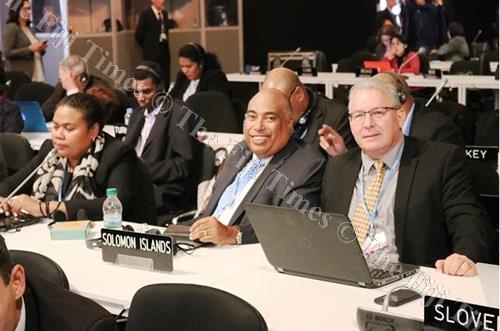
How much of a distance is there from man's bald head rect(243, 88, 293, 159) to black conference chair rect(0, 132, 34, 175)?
1.90 meters

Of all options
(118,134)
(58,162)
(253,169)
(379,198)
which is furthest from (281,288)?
(118,134)

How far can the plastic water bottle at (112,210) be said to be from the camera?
360 cm

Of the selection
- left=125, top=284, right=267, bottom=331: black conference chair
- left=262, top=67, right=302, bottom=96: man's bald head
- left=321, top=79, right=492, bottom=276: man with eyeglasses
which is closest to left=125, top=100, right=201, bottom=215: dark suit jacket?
left=262, top=67, right=302, bottom=96: man's bald head

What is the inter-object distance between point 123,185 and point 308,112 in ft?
4.14

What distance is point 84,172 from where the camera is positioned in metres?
4.02

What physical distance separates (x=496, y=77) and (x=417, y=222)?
5.32 meters

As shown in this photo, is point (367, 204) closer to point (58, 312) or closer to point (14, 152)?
point (58, 312)

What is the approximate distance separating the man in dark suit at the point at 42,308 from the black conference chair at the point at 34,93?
6135mm

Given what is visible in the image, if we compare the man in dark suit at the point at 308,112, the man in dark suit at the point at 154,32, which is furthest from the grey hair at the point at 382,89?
the man in dark suit at the point at 154,32

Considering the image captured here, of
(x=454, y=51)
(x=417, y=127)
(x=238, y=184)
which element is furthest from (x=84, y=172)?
(x=454, y=51)

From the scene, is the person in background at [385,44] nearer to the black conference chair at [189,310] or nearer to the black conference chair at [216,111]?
the black conference chair at [216,111]

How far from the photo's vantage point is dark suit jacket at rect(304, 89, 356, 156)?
189 inches

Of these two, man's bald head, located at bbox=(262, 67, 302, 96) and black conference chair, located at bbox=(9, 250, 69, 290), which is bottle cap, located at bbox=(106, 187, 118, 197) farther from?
man's bald head, located at bbox=(262, 67, 302, 96)

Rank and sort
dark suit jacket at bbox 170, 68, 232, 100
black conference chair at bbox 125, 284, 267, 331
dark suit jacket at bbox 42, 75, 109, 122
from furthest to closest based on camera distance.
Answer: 1. dark suit jacket at bbox 170, 68, 232, 100
2. dark suit jacket at bbox 42, 75, 109, 122
3. black conference chair at bbox 125, 284, 267, 331
